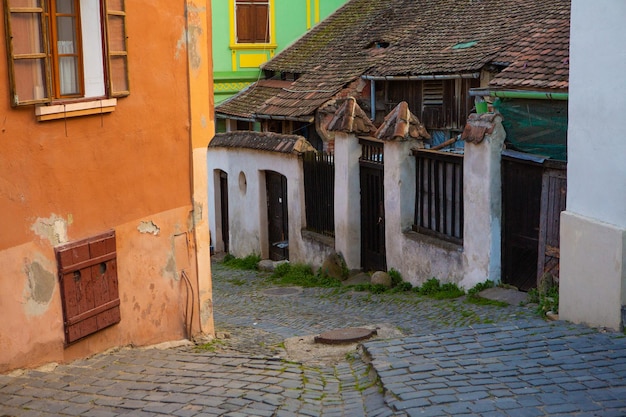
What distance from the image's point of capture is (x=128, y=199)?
29.5 feet

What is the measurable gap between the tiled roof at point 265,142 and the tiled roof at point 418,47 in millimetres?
1576

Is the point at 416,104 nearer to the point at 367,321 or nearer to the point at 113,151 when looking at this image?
the point at 367,321

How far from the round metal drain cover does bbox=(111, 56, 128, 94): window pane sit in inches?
145

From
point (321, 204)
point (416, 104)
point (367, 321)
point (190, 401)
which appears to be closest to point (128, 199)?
point (190, 401)

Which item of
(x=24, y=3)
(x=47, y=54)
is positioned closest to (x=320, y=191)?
(x=47, y=54)

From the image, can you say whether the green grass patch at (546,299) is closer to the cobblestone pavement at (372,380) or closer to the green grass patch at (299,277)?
the cobblestone pavement at (372,380)

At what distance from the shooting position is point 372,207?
15.2m

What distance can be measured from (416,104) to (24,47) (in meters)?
12.3

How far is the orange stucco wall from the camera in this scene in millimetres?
7613

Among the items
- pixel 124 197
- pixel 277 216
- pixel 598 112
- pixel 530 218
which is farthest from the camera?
pixel 277 216

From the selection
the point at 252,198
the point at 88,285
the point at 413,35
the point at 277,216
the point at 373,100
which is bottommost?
the point at 277,216

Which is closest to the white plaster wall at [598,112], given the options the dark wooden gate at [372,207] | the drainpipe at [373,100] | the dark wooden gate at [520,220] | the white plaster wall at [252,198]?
the dark wooden gate at [520,220]

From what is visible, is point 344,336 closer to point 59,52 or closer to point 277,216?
point 59,52

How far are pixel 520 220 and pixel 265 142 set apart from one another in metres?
7.88
